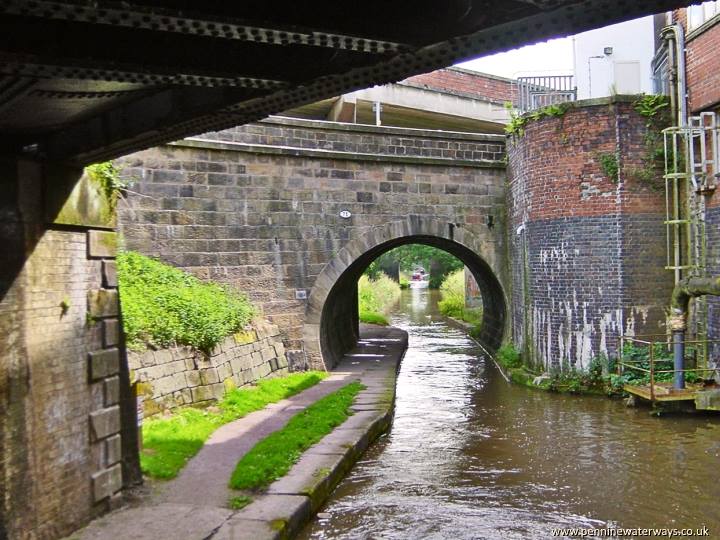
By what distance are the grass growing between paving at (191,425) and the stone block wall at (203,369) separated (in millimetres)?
178

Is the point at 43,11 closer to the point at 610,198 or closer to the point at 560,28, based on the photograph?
the point at 560,28

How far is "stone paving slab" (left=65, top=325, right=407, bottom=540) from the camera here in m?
5.21

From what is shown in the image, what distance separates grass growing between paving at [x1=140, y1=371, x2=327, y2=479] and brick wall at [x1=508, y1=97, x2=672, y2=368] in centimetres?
469

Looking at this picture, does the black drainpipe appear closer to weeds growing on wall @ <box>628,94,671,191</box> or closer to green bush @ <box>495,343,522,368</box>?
weeds growing on wall @ <box>628,94,671,191</box>

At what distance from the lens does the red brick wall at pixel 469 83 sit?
22594mm

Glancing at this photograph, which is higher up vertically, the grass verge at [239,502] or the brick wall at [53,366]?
the brick wall at [53,366]

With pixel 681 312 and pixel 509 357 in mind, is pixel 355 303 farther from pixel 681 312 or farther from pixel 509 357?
pixel 681 312

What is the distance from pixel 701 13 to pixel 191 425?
982 cm

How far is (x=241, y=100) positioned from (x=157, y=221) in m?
7.59

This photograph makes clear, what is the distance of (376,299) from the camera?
106ft

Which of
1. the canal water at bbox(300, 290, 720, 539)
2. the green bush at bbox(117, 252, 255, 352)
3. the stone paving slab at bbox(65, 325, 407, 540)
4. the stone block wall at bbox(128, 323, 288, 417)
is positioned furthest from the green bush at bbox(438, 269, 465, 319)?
the stone paving slab at bbox(65, 325, 407, 540)

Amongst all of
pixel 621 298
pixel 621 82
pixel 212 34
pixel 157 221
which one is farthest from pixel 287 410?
pixel 621 82

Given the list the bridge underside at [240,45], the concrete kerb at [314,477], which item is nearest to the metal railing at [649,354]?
the concrete kerb at [314,477]

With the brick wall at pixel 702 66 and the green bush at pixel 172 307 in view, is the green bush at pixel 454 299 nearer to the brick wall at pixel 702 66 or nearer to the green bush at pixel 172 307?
the brick wall at pixel 702 66
